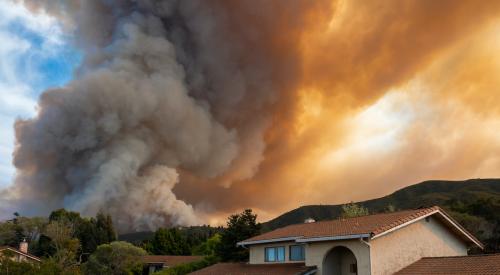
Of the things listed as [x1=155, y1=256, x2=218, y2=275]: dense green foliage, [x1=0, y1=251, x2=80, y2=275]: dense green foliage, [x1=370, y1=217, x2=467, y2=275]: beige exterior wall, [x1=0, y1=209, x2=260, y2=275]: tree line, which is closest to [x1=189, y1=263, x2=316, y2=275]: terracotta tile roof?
[x1=370, y1=217, x2=467, y2=275]: beige exterior wall

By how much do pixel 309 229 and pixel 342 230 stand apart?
4.28m

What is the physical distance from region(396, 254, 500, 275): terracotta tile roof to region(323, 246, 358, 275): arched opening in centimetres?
308

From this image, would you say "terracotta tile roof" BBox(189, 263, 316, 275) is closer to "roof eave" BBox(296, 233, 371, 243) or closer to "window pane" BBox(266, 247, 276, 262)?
"window pane" BBox(266, 247, 276, 262)

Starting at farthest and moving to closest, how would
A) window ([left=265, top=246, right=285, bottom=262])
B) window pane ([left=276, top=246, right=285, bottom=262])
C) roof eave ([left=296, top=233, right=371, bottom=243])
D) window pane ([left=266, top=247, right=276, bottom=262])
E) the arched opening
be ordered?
window pane ([left=266, top=247, right=276, bottom=262]), window ([left=265, top=246, right=285, bottom=262]), window pane ([left=276, top=246, right=285, bottom=262]), the arched opening, roof eave ([left=296, top=233, right=371, bottom=243])

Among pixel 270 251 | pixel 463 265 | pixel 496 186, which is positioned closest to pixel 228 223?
pixel 270 251

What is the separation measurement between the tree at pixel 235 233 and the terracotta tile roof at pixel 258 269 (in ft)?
18.3

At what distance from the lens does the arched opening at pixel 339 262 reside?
24.8m

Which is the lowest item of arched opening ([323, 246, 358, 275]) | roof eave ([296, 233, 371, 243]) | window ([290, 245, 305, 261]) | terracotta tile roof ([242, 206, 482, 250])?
arched opening ([323, 246, 358, 275])

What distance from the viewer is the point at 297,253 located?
89.2 ft

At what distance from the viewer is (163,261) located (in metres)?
59.9

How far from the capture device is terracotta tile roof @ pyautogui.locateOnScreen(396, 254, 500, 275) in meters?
18.9

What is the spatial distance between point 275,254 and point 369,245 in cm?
836

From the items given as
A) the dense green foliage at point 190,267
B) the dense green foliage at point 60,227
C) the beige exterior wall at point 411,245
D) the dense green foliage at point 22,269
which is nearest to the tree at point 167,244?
the dense green foliage at point 60,227

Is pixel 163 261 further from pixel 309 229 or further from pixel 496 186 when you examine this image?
pixel 496 186
